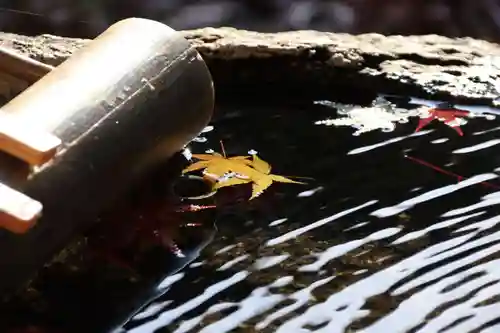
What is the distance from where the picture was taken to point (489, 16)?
2.56 meters

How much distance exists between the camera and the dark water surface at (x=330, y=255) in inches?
49.2

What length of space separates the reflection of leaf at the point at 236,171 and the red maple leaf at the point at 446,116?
1.17ft

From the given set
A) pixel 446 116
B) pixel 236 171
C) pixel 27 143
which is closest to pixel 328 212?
pixel 236 171

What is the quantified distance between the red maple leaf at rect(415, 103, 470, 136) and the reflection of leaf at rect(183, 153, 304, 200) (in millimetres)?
357

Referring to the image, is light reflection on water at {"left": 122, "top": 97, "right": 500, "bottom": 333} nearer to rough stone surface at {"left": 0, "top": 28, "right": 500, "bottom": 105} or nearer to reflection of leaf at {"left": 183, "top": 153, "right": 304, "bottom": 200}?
reflection of leaf at {"left": 183, "top": 153, "right": 304, "bottom": 200}

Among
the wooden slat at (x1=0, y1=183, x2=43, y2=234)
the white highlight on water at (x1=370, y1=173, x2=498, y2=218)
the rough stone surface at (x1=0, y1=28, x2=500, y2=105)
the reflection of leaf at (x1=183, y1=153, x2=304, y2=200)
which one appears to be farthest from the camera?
the rough stone surface at (x1=0, y1=28, x2=500, y2=105)

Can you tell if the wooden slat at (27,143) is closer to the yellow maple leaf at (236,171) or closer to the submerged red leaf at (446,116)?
the yellow maple leaf at (236,171)

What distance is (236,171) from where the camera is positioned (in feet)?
5.41

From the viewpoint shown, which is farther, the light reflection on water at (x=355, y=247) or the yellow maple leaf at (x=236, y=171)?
the yellow maple leaf at (x=236, y=171)

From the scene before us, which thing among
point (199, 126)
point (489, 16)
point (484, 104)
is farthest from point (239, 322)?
point (489, 16)

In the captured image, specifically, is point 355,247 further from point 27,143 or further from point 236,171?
point 27,143

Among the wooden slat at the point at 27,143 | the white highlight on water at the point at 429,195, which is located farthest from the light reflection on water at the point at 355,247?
the wooden slat at the point at 27,143

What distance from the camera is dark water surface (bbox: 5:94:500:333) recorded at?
1.25 m

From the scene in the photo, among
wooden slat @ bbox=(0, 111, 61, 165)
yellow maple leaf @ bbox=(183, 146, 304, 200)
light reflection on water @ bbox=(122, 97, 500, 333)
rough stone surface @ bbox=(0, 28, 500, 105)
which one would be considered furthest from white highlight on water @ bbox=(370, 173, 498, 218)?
wooden slat @ bbox=(0, 111, 61, 165)
